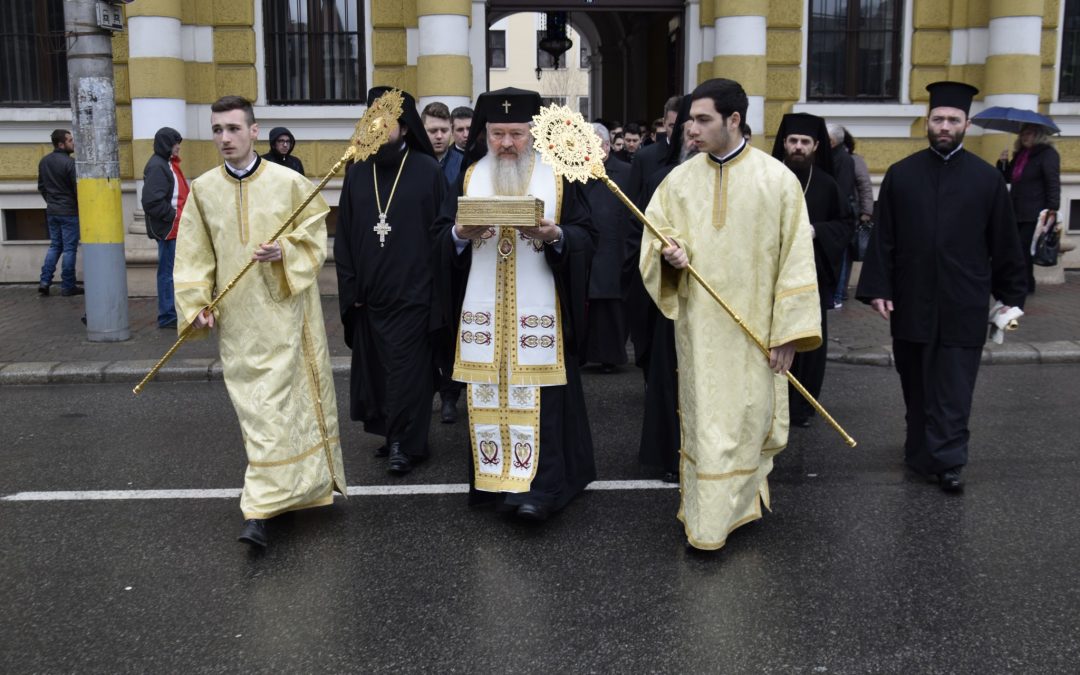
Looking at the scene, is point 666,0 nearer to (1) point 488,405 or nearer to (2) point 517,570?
(1) point 488,405

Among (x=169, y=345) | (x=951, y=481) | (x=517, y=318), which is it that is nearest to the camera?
(x=517, y=318)

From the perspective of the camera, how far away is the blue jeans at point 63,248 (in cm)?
1197

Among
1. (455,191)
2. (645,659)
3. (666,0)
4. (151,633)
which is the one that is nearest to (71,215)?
(666,0)

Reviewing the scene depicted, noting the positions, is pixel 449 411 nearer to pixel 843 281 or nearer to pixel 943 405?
pixel 943 405

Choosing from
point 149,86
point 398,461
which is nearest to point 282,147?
point 149,86

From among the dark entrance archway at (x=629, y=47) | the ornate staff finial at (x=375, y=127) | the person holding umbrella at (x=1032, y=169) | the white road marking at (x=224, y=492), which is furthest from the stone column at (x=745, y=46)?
the ornate staff finial at (x=375, y=127)

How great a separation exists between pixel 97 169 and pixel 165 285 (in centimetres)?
130

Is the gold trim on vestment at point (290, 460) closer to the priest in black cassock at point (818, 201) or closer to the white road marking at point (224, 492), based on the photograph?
the white road marking at point (224, 492)

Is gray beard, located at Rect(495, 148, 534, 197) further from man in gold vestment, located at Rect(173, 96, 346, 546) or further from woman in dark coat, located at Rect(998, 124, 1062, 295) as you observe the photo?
woman in dark coat, located at Rect(998, 124, 1062, 295)

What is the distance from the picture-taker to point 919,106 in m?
12.7

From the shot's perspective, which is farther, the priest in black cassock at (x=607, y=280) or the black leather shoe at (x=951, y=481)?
the priest in black cassock at (x=607, y=280)

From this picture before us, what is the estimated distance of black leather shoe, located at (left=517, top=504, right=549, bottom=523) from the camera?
16.4 ft

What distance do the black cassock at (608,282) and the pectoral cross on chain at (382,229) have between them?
8.38 ft

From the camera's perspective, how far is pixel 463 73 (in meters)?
11.9
